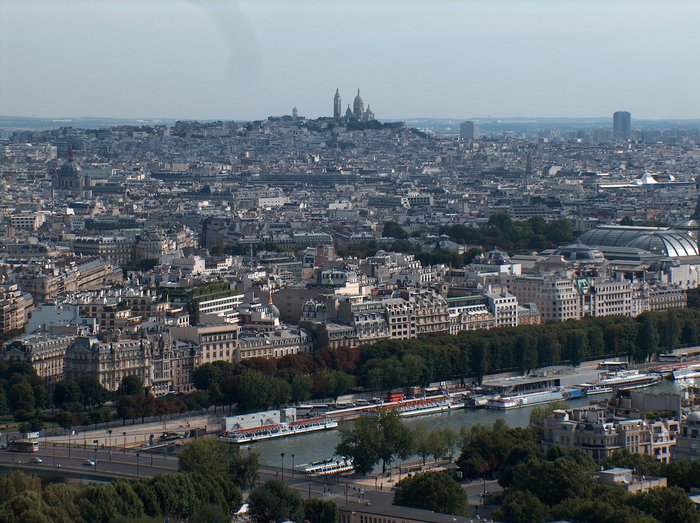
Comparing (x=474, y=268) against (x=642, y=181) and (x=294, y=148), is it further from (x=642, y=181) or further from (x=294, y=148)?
(x=294, y=148)

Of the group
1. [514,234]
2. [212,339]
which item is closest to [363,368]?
[212,339]

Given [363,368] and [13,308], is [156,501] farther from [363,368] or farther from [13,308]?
[13,308]

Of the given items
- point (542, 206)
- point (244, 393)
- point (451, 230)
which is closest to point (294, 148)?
point (542, 206)

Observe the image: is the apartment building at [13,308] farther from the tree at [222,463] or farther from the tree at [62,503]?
the tree at [62,503]

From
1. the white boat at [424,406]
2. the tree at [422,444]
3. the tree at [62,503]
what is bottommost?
the white boat at [424,406]

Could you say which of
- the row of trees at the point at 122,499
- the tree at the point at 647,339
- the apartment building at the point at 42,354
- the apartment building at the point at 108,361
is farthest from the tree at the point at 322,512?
the tree at the point at 647,339

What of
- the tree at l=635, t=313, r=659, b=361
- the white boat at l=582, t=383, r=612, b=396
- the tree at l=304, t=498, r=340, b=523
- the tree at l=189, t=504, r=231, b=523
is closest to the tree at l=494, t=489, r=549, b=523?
the tree at l=304, t=498, r=340, b=523
